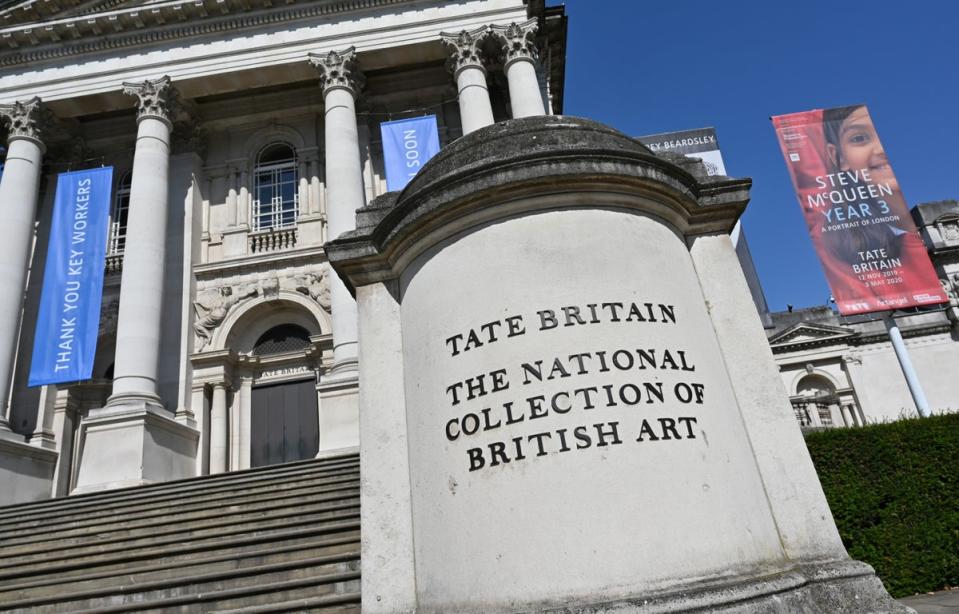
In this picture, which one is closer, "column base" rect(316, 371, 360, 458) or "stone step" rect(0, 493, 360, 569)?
"stone step" rect(0, 493, 360, 569)

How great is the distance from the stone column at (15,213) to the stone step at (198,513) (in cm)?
696

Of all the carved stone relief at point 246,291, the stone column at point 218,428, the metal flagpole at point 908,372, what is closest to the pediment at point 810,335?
the metal flagpole at point 908,372

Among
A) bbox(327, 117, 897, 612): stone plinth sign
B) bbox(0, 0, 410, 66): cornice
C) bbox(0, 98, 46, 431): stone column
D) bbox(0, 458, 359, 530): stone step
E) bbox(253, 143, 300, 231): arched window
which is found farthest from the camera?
bbox(253, 143, 300, 231): arched window

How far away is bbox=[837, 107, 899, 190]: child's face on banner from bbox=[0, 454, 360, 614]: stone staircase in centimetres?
1270

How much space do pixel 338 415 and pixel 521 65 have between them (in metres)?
10.3

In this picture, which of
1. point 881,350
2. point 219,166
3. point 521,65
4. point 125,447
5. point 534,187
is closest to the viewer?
point 534,187

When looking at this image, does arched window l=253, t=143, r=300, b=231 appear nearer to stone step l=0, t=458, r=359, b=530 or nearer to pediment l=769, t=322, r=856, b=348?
stone step l=0, t=458, r=359, b=530

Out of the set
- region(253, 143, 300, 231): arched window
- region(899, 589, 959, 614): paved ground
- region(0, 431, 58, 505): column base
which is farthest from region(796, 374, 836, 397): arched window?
region(0, 431, 58, 505): column base

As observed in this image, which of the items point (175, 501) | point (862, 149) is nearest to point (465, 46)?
point (862, 149)

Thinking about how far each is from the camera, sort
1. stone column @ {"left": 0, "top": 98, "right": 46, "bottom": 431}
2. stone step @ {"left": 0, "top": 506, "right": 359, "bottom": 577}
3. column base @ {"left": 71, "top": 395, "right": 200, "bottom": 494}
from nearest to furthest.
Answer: stone step @ {"left": 0, "top": 506, "right": 359, "bottom": 577}
column base @ {"left": 71, "top": 395, "right": 200, "bottom": 494}
stone column @ {"left": 0, "top": 98, "right": 46, "bottom": 431}

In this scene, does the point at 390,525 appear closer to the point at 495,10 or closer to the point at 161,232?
the point at 161,232

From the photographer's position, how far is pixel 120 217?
779 inches

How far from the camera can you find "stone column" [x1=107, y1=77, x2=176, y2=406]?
48.6ft

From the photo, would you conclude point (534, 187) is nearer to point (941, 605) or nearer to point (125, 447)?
point (941, 605)
